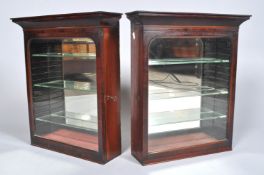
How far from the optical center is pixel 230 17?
216 cm

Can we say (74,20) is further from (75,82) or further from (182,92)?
(182,92)

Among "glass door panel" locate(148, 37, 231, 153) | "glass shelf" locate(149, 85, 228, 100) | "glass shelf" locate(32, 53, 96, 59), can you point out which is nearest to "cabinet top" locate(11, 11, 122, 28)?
"glass shelf" locate(32, 53, 96, 59)

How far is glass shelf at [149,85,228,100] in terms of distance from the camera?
2313 mm

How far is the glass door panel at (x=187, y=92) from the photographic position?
2.27 meters

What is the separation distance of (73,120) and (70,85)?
28cm

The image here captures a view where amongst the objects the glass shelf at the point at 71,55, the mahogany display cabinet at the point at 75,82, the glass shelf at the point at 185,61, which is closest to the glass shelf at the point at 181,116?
the mahogany display cabinet at the point at 75,82

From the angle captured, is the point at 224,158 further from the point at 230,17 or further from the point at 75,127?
the point at 75,127

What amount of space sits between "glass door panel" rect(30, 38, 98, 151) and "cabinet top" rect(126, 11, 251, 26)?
448 mm

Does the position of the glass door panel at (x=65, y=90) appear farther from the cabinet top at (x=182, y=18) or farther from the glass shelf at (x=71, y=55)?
the cabinet top at (x=182, y=18)

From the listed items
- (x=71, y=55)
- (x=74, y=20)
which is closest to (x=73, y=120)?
(x=71, y=55)

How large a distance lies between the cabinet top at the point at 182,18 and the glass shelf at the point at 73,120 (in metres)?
0.80

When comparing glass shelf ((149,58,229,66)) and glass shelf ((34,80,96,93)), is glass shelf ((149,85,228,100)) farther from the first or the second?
glass shelf ((34,80,96,93))

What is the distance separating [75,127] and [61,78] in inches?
15.8

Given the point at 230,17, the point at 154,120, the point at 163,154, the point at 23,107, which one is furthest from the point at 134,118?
the point at 23,107
